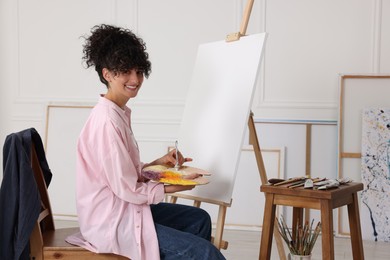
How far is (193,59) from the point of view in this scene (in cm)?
447

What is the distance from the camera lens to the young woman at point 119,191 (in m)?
2.02

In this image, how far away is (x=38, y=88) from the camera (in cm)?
474

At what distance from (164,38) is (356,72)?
1.43 metres

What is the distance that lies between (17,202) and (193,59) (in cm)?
264

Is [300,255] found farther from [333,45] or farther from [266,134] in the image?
[333,45]

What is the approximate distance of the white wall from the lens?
4.21m

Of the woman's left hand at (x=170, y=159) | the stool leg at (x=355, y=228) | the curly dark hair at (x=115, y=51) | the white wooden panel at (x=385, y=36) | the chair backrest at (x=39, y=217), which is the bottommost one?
the stool leg at (x=355, y=228)

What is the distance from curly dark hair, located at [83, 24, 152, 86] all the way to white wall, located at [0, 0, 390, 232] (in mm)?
2202

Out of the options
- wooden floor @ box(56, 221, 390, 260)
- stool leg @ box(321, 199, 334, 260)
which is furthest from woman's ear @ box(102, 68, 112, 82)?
wooden floor @ box(56, 221, 390, 260)

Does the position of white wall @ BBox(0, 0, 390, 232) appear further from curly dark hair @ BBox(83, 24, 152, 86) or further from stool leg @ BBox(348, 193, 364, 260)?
curly dark hair @ BBox(83, 24, 152, 86)

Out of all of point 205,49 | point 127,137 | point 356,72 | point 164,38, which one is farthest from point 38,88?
point 127,137

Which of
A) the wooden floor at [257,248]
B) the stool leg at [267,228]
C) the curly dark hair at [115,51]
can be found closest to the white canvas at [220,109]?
the stool leg at [267,228]

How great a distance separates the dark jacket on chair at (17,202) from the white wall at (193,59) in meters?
2.45

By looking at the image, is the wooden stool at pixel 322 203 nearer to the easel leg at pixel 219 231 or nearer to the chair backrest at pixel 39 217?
the easel leg at pixel 219 231
